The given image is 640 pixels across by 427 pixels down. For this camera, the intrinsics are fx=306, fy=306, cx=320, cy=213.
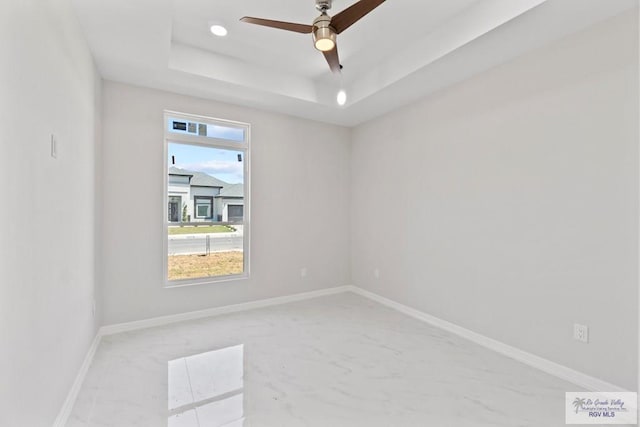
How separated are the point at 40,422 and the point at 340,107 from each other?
3.69m

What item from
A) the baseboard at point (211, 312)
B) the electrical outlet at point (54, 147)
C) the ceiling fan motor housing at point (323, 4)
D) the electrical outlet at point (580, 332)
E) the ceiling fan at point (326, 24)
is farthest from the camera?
the baseboard at point (211, 312)

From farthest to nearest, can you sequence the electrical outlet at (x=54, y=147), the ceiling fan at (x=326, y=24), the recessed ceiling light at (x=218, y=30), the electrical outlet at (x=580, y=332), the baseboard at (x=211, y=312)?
the baseboard at (x=211, y=312), the recessed ceiling light at (x=218, y=30), the electrical outlet at (x=580, y=332), the ceiling fan at (x=326, y=24), the electrical outlet at (x=54, y=147)

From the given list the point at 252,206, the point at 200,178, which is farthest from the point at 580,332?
the point at 200,178

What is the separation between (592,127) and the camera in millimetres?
2164

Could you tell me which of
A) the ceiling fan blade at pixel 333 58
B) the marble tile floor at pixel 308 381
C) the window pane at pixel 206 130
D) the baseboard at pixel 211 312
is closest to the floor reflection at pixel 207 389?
the marble tile floor at pixel 308 381

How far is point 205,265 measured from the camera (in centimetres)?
366

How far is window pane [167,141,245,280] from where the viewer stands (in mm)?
3469

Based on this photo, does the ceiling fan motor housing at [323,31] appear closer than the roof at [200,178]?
Yes

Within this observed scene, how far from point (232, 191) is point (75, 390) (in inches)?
93.2

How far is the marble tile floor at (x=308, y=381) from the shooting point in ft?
6.07

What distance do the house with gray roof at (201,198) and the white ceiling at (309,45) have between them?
0.95 metres

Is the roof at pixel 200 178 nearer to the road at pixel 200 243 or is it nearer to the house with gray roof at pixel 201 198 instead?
the house with gray roof at pixel 201 198

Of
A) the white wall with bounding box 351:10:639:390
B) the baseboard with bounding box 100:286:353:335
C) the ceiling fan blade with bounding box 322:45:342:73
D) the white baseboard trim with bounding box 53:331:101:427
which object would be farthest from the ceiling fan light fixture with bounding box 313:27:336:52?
the baseboard with bounding box 100:286:353:335

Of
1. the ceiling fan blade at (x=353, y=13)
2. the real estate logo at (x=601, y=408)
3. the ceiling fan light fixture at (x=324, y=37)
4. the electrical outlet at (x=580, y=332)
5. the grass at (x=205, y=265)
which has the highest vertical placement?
the ceiling fan blade at (x=353, y=13)
